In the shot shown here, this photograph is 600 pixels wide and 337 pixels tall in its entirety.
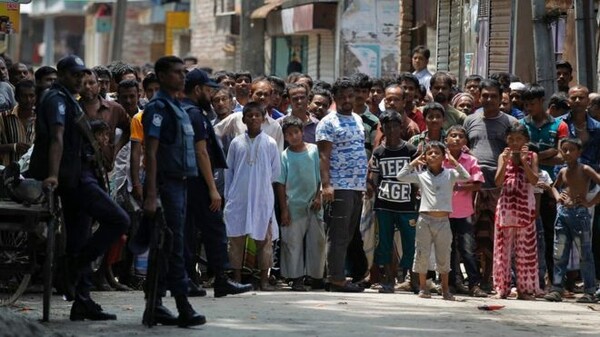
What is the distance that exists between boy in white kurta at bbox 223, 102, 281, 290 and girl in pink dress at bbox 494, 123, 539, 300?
1968 mm

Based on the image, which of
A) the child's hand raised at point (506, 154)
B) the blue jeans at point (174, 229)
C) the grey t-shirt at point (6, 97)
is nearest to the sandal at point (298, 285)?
the child's hand raised at point (506, 154)

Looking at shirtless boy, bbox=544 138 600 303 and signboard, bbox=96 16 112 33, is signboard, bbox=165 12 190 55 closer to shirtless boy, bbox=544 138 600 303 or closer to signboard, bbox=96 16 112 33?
signboard, bbox=96 16 112 33

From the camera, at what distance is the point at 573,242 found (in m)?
14.5

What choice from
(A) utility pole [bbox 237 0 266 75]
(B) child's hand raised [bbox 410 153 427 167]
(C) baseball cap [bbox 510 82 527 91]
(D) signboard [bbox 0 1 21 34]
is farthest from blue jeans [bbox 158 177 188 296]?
(A) utility pole [bbox 237 0 266 75]

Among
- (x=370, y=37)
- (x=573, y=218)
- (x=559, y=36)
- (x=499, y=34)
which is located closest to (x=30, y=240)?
(x=573, y=218)

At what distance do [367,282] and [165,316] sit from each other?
438 centimetres

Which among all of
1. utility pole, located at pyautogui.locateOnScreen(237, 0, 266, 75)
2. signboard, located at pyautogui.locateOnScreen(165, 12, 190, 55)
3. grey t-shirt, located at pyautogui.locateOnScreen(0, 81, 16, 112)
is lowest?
grey t-shirt, located at pyautogui.locateOnScreen(0, 81, 16, 112)

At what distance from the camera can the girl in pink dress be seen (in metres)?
A: 14.3

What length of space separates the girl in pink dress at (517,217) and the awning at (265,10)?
26.3 metres

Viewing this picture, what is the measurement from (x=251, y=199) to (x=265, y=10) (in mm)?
26794

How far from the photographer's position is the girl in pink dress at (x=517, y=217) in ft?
47.0

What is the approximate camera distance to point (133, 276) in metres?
14.7

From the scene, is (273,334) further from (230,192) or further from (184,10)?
(184,10)

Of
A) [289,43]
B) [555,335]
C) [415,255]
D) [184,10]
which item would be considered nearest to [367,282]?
[415,255]
